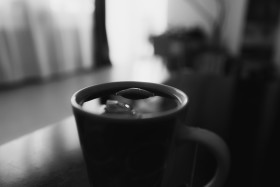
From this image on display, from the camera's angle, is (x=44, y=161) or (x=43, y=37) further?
(x=43, y=37)

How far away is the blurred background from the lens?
6.17 ft

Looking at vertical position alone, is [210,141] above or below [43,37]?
above

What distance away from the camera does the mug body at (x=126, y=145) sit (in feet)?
0.67

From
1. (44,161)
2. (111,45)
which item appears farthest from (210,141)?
(111,45)

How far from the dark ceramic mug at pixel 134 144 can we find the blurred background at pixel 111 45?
1079 mm

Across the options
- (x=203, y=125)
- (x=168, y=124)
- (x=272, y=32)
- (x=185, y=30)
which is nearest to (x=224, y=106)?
(x=203, y=125)

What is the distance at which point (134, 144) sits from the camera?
212 mm

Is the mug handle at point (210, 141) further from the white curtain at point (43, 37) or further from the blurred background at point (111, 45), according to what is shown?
the white curtain at point (43, 37)

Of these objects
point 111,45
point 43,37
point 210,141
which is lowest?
point 111,45

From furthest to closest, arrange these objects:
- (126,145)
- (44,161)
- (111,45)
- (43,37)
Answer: (111,45) → (43,37) → (44,161) → (126,145)

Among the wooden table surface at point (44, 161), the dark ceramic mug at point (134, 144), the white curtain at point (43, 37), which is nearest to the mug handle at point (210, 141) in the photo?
the dark ceramic mug at point (134, 144)

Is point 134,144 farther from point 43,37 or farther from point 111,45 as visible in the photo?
point 111,45

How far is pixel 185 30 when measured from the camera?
2.66 m

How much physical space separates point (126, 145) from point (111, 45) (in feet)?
8.48
